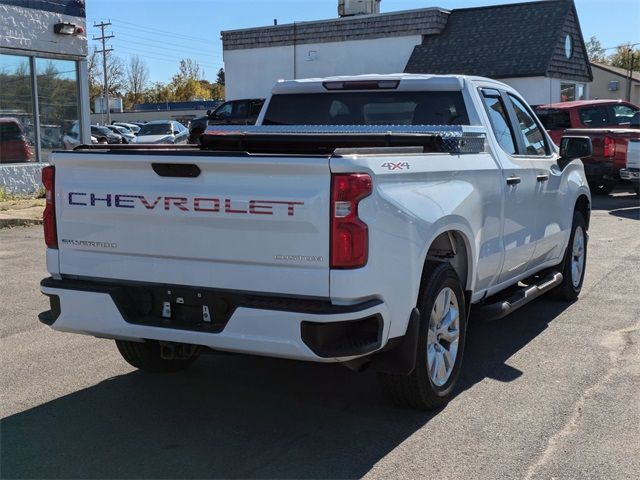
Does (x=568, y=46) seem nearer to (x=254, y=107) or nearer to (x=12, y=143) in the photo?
(x=254, y=107)

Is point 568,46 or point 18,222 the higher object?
point 568,46

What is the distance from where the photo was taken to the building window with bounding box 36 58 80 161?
50.9 ft

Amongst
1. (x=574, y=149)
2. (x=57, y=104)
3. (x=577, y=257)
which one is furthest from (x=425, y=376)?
(x=57, y=104)

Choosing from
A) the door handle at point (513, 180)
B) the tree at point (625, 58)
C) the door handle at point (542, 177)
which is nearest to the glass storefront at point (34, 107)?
the door handle at point (542, 177)

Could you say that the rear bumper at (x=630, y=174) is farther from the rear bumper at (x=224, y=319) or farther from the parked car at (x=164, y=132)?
the parked car at (x=164, y=132)

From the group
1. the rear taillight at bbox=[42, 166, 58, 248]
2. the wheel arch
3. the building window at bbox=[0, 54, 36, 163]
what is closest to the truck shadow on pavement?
the wheel arch

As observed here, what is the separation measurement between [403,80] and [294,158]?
2.32m

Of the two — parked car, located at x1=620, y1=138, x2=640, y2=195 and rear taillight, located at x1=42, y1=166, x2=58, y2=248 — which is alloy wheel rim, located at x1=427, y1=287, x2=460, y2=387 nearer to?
rear taillight, located at x1=42, y1=166, x2=58, y2=248

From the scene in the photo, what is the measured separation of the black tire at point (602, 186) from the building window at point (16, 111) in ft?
39.8

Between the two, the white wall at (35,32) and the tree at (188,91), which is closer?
the white wall at (35,32)

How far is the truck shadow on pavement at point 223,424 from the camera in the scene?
3709 millimetres

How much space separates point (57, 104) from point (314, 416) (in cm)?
1350

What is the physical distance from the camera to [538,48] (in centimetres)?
2586

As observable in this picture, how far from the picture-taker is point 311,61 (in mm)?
30688
